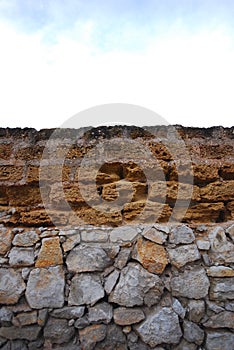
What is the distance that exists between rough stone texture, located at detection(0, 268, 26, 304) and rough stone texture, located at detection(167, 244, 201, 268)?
0.85m

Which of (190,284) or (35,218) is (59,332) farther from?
(190,284)

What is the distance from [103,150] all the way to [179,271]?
839 millimetres

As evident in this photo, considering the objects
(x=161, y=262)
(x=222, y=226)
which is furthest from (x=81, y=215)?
(x=222, y=226)

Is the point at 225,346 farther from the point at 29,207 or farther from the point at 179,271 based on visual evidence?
the point at 29,207

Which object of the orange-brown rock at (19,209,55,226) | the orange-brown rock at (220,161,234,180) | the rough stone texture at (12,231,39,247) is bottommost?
the rough stone texture at (12,231,39,247)

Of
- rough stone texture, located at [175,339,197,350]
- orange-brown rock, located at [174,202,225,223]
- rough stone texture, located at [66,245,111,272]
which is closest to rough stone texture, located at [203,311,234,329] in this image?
rough stone texture, located at [175,339,197,350]

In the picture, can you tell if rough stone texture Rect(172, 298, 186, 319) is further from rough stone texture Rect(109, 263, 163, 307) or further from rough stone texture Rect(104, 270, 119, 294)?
rough stone texture Rect(104, 270, 119, 294)

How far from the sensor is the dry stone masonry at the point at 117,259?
154cm

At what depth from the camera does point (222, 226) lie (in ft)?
5.60

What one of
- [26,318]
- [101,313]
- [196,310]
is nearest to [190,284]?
[196,310]

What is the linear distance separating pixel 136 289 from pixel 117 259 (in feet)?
0.62

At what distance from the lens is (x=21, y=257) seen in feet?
5.37

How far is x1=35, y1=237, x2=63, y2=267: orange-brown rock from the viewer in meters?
1.62

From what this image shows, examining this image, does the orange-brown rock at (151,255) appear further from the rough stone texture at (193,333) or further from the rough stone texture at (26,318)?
the rough stone texture at (26,318)
